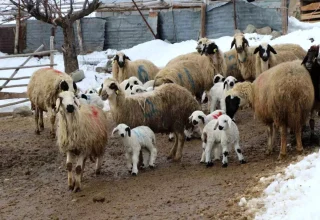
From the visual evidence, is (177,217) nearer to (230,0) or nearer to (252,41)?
(252,41)

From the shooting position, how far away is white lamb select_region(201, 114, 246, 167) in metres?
8.46

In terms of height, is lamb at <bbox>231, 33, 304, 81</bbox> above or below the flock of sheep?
above

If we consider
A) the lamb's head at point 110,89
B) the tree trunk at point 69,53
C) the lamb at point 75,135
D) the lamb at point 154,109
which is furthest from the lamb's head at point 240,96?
the tree trunk at point 69,53

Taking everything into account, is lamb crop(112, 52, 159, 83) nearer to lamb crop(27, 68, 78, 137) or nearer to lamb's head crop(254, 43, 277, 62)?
lamb crop(27, 68, 78, 137)

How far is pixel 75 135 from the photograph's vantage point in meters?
8.11

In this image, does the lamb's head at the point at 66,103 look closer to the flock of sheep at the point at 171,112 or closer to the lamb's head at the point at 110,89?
the flock of sheep at the point at 171,112

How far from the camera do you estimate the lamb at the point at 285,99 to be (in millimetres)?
8320

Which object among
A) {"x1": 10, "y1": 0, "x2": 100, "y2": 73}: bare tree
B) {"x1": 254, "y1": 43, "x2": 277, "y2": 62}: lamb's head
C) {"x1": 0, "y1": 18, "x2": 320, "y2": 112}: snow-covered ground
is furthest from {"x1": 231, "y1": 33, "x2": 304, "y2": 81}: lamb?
{"x1": 10, "y1": 0, "x2": 100, "y2": 73}: bare tree

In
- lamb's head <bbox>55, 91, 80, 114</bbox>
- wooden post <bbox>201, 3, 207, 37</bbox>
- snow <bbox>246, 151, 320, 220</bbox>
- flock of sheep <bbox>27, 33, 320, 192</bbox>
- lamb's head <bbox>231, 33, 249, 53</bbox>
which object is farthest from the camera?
wooden post <bbox>201, 3, 207, 37</bbox>

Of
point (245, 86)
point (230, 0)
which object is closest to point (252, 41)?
point (230, 0)

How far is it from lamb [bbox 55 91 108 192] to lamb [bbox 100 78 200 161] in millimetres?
985

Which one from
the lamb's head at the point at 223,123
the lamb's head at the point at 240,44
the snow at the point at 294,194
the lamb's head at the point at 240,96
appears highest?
the lamb's head at the point at 240,44

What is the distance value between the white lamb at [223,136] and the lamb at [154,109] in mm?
877

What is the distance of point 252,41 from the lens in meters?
19.4
